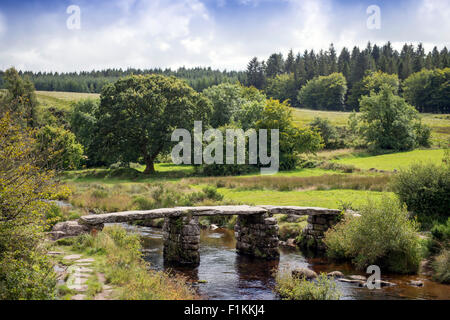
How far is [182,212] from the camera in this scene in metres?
18.9

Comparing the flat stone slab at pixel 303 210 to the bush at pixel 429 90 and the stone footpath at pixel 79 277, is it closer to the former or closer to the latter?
the stone footpath at pixel 79 277

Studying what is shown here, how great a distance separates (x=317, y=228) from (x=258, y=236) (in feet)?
11.2

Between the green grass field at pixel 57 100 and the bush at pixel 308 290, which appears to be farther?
the green grass field at pixel 57 100

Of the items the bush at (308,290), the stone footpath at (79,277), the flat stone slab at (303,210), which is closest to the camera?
the stone footpath at (79,277)

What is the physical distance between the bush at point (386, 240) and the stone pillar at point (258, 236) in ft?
11.8

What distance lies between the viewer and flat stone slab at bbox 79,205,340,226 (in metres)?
17.3

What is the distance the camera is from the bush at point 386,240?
57.2ft

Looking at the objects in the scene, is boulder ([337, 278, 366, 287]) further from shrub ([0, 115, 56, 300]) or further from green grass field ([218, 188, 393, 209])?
shrub ([0, 115, 56, 300])

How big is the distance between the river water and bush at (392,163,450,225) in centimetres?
547

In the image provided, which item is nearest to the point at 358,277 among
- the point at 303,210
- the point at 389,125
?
the point at 303,210

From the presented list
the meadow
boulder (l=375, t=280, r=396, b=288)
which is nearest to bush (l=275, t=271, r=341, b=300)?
boulder (l=375, t=280, r=396, b=288)

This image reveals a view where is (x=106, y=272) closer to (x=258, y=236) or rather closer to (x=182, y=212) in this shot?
(x=182, y=212)

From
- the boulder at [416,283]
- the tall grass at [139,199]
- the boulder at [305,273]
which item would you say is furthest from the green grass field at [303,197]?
the boulder at [305,273]
